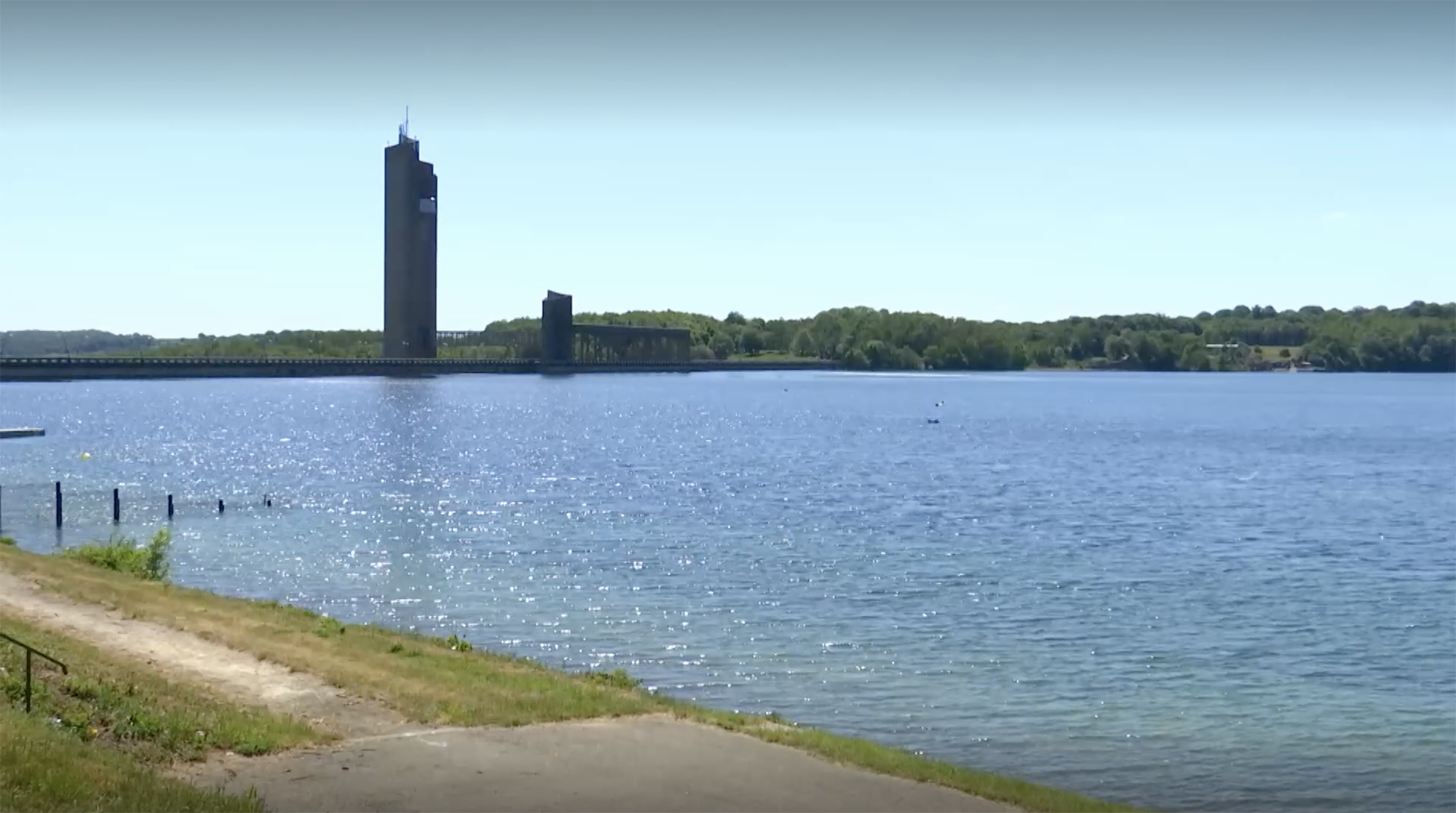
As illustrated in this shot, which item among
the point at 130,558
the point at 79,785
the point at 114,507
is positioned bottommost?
the point at 114,507

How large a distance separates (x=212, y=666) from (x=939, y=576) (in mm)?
23854

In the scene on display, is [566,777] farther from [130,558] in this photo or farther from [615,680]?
[130,558]

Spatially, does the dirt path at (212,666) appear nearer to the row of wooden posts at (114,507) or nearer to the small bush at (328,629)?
the small bush at (328,629)

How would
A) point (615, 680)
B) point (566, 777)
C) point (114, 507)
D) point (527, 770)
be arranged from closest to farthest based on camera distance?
point (566, 777), point (527, 770), point (615, 680), point (114, 507)

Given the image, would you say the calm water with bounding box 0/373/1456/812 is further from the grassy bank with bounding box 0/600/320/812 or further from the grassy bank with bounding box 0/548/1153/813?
the grassy bank with bounding box 0/600/320/812

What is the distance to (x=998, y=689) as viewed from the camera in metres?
27.4

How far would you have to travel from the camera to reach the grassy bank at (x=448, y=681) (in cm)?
1923

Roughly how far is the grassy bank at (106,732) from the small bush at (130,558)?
1228 cm

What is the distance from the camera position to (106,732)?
16.6 m

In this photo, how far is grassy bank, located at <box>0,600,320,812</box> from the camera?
41.9 feet

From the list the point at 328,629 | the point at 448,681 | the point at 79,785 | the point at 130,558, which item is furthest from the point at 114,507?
the point at 79,785

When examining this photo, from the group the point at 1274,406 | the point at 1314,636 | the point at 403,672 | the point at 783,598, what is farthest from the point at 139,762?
the point at 1274,406

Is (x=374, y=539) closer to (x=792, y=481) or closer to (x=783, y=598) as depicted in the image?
(x=783, y=598)

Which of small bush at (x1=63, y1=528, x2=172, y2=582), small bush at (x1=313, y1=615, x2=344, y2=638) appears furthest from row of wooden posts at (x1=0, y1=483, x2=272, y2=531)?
small bush at (x1=313, y1=615, x2=344, y2=638)
